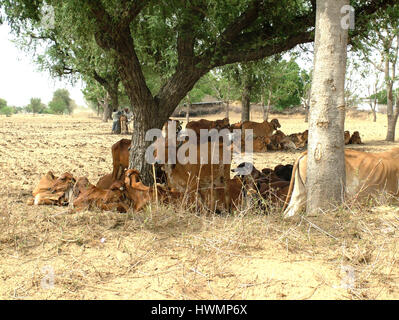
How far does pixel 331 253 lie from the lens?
328 cm

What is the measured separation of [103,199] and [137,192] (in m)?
0.41

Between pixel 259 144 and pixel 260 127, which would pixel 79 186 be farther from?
pixel 260 127

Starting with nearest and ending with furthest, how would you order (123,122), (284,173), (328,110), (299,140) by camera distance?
(328,110) < (284,173) < (299,140) < (123,122)

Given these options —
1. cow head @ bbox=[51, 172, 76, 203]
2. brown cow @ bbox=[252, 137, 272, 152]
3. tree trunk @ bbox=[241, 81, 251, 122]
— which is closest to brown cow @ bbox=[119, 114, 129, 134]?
tree trunk @ bbox=[241, 81, 251, 122]

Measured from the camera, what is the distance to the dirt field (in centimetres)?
281

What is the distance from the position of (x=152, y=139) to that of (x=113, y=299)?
152 inches

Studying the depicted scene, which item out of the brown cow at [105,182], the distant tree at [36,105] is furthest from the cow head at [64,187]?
the distant tree at [36,105]

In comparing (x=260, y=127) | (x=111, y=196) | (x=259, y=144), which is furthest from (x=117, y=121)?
(x=111, y=196)

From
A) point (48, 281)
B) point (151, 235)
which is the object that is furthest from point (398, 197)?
point (48, 281)

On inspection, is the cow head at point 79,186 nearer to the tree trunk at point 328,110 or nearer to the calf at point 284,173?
the calf at point 284,173

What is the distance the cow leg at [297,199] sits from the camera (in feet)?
14.3

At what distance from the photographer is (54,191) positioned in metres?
5.56

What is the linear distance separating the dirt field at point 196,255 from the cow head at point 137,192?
0.44 m

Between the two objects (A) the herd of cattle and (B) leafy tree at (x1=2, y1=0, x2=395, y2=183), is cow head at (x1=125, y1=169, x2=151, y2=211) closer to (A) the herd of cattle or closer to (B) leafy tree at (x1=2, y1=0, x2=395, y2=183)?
(A) the herd of cattle
